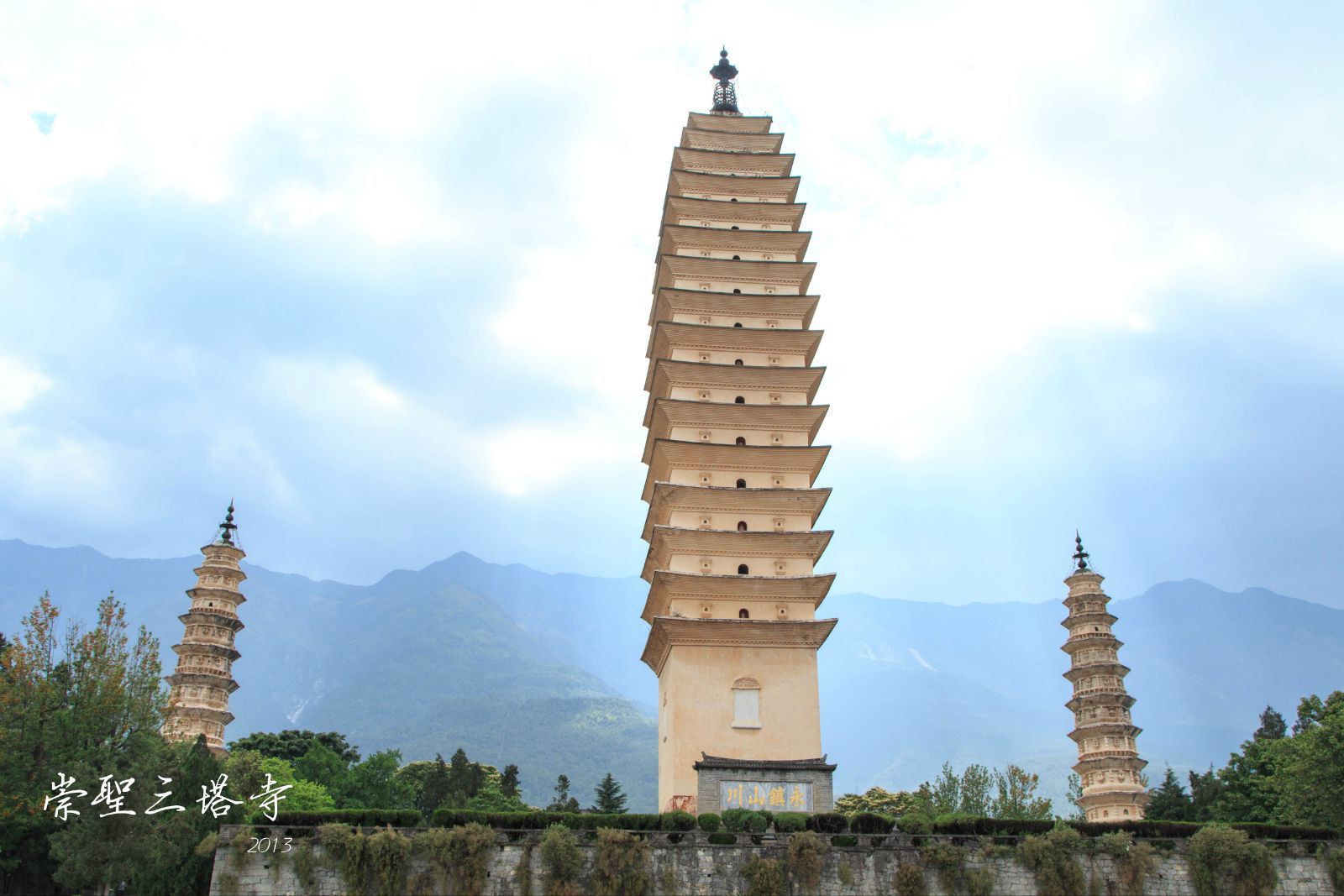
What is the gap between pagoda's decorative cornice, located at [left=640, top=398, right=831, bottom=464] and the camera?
2953 cm

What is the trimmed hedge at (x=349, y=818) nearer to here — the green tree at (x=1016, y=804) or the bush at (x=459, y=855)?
the bush at (x=459, y=855)

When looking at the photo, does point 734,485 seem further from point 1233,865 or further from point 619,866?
point 1233,865

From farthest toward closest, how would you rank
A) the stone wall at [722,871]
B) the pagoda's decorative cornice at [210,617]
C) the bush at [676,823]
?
the pagoda's decorative cornice at [210,617] < the bush at [676,823] < the stone wall at [722,871]

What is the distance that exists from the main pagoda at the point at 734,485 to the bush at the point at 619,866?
4.50 meters

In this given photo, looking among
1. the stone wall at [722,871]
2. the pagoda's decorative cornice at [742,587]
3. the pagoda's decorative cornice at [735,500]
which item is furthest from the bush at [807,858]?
the pagoda's decorative cornice at [735,500]

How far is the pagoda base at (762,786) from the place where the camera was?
23.0 m

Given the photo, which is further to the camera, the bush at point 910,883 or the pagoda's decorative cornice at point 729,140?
the pagoda's decorative cornice at point 729,140

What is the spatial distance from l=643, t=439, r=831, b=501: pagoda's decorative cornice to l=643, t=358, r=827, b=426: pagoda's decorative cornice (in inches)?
78.3

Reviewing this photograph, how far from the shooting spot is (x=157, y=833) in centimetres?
1959

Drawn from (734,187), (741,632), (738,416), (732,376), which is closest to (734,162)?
(734,187)

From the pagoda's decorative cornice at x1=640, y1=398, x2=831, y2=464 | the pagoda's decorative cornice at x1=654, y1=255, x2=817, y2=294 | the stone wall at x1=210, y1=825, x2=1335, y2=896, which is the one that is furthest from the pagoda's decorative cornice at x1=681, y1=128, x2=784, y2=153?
the stone wall at x1=210, y1=825, x2=1335, y2=896

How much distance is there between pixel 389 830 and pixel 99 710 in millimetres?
8253

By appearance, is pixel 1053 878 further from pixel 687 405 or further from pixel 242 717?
pixel 242 717

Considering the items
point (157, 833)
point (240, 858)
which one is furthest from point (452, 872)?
point (157, 833)
